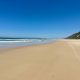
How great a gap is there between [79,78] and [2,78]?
88.3 inches

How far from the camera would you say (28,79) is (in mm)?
3482

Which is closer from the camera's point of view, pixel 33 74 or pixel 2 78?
pixel 2 78

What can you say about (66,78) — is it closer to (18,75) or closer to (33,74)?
(33,74)

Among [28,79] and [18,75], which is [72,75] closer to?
[28,79]

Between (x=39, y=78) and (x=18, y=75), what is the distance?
67 centimetres

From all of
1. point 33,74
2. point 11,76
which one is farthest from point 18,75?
point 33,74

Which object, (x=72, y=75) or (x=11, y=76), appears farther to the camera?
(x=72, y=75)

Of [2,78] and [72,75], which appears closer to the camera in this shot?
[2,78]

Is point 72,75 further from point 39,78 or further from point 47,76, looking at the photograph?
point 39,78

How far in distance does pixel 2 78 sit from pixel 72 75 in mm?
2129

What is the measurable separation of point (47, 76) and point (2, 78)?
4.31 ft

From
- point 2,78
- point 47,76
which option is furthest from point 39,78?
point 2,78

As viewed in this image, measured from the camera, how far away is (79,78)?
12.1ft

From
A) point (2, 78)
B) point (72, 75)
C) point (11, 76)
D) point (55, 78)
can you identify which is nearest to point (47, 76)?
point (55, 78)
